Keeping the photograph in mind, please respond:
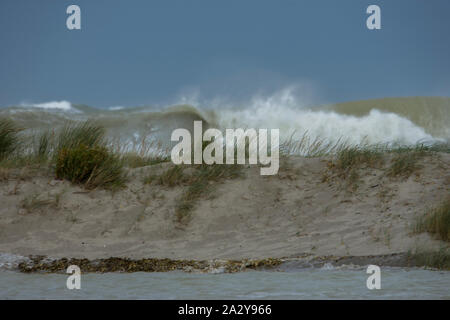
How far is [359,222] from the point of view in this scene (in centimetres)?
880

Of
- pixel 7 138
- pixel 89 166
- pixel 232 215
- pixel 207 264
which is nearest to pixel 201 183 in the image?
pixel 232 215

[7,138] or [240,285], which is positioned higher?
[7,138]

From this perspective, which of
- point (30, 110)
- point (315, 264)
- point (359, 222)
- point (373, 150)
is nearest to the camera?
point (315, 264)

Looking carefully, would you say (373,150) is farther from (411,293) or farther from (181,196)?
(411,293)

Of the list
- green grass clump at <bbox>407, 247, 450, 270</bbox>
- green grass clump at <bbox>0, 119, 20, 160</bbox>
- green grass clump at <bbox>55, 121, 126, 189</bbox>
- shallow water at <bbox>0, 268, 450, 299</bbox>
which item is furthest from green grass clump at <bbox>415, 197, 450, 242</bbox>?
green grass clump at <bbox>0, 119, 20, 160</bbox>

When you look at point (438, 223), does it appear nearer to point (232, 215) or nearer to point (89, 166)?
point (232, 215)

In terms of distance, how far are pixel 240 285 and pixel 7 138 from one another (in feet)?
23.6

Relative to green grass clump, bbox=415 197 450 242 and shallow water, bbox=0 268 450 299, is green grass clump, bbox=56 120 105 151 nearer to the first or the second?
shallow water, bbox=0 268 450 299

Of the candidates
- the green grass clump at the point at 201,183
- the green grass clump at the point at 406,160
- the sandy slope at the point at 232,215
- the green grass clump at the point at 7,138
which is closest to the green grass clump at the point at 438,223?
the sandy slope at the point at 232,215

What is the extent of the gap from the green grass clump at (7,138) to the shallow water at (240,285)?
472 centimetres

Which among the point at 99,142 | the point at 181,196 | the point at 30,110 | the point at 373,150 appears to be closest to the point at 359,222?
the point at 373,150

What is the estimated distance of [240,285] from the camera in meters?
5.79

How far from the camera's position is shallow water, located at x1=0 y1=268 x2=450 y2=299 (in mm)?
5180
